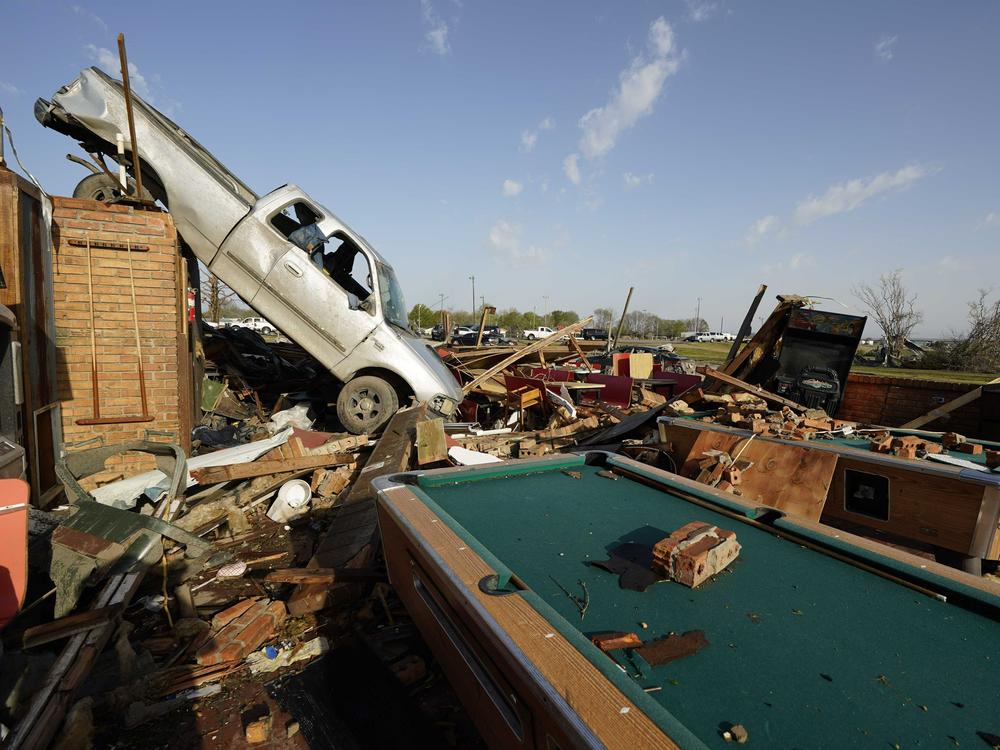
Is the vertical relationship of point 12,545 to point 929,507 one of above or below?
below

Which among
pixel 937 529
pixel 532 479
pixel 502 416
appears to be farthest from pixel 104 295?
pixel 937 529

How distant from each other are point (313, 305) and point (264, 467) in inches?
92.4

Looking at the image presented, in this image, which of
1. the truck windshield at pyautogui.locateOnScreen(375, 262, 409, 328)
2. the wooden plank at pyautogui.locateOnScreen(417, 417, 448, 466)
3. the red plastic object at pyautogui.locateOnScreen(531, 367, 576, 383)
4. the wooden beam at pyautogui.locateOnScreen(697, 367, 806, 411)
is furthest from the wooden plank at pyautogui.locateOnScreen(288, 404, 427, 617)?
the red plastic object at pyautogui.locateOnScreen(531, 367, 576, 383)

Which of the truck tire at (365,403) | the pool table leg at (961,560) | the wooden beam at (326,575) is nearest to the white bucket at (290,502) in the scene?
the wooden beam at (326,575)

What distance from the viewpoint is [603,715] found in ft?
3.26

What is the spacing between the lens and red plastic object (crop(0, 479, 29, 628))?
2090mm

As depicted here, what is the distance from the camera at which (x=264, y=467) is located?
4.85 m

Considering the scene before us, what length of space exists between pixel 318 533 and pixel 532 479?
2401 millimetres

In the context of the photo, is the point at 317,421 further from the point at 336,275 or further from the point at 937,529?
the point at 937,529

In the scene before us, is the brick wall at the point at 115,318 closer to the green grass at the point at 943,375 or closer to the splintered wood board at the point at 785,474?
the splintered wood board at the point at 785,474

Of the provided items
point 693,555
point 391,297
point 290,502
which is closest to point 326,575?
point 290,502

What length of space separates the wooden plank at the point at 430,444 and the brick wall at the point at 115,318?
263 centimetres

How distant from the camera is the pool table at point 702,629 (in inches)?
41.5

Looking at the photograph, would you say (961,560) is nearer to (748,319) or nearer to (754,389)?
(754,389)
